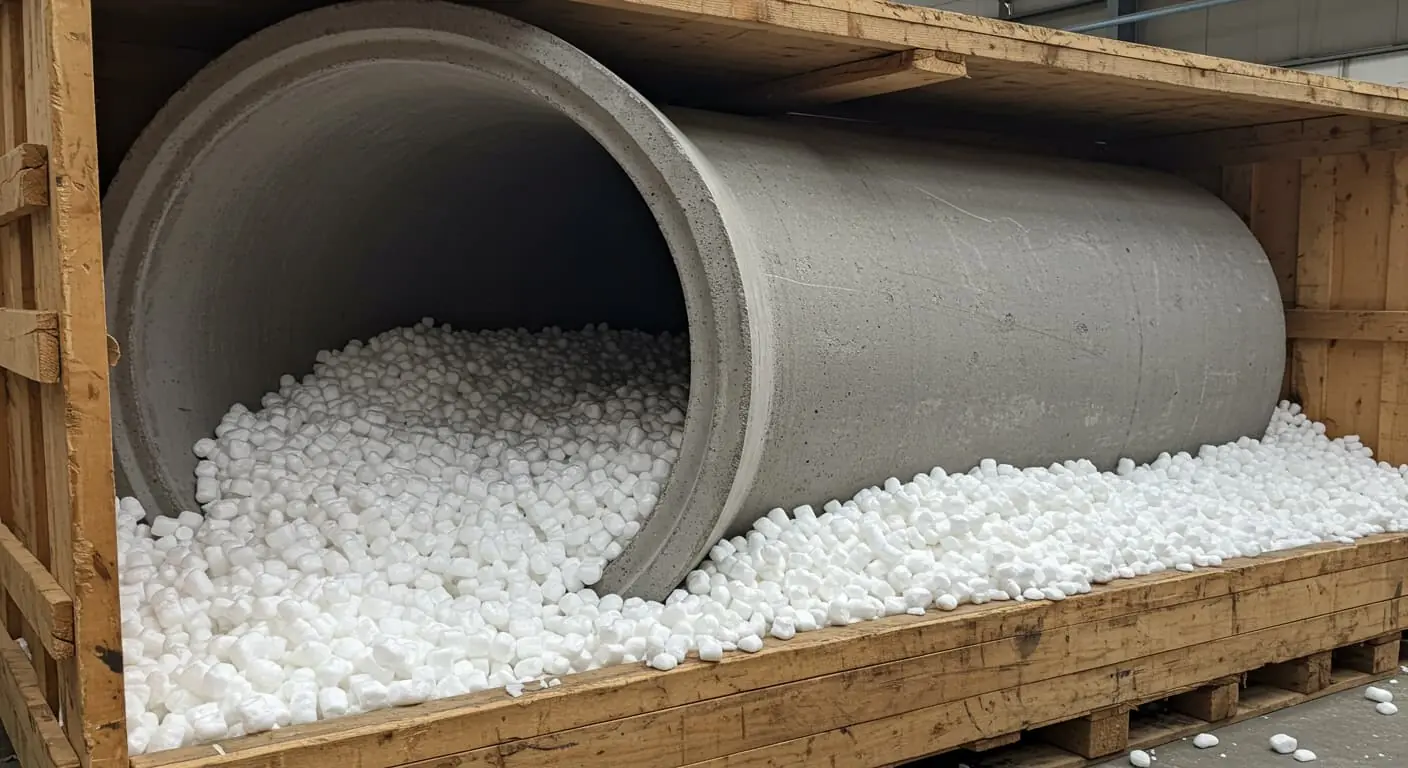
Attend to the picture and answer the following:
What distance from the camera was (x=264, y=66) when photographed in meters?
2.91

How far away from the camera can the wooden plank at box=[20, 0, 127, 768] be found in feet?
6.20

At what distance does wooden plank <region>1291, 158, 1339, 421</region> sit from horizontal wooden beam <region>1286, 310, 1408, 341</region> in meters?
0.07

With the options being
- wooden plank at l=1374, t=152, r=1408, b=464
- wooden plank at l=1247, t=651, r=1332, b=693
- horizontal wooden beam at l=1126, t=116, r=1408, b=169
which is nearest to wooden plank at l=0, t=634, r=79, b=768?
wooden plank at l=1247, t=651, r=1332, b=693

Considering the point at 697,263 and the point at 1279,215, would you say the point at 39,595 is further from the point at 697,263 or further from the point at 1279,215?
the point at 1279,215

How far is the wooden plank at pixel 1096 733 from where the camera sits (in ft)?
10.1

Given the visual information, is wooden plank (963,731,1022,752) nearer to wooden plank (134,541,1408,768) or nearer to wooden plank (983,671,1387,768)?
wooden plank (134,541,1408,768)

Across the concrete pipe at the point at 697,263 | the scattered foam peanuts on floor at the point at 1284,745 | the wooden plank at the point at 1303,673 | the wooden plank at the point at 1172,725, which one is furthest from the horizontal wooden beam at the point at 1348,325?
the scattered foam peanuts on floor at the point at 1284,745

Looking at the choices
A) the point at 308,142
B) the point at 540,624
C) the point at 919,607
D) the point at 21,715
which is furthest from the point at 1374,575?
the point at 21,715

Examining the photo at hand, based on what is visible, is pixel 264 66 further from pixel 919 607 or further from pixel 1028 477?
pixel 1028 477

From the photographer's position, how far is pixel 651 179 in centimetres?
274

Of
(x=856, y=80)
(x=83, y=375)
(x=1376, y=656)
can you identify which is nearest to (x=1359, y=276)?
(x=1376, y=656)

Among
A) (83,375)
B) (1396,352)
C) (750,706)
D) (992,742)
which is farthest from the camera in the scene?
(1396,352)

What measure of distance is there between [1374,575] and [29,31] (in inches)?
154

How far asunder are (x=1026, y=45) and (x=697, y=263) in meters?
1.30
